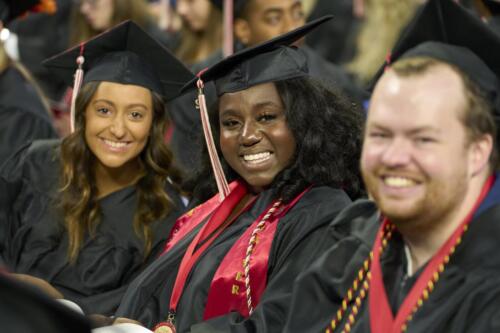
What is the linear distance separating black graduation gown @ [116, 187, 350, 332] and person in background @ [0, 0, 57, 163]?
193cm

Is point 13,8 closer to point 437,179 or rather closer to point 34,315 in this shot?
point 437,179

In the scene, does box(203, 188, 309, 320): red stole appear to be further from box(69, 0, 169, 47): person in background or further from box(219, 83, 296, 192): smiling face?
box(69, 0, 169, 47): person in background

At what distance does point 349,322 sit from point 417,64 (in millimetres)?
691

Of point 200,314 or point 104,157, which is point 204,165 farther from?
point 200,314

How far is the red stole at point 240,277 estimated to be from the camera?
357 centimetres

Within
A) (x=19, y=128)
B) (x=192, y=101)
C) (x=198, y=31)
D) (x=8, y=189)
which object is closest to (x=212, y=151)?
(x=8, y=189)

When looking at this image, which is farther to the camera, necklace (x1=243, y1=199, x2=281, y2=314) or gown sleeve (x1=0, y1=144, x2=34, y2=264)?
gown sleeve (x1=0, y1=144, x2=34, y2=264)

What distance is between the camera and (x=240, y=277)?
3.60m

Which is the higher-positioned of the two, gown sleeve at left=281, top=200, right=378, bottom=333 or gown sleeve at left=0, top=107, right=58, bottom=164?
gown sleeve at left=0, top=107, right=58, bottom=164

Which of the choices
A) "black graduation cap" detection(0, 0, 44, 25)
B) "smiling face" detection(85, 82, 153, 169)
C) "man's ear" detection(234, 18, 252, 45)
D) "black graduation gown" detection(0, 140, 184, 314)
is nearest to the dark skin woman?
"black graduation gown" detection(0, 140, 184, 314)

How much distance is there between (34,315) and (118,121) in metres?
2.47

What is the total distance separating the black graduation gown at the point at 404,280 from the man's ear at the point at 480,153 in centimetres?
8

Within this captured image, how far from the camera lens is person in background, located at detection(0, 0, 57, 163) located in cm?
570

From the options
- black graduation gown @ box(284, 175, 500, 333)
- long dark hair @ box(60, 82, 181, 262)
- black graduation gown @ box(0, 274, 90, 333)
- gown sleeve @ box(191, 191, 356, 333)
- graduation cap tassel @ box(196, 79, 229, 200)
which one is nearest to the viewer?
black graduation gown @ box(0, 274, 90, 333)
